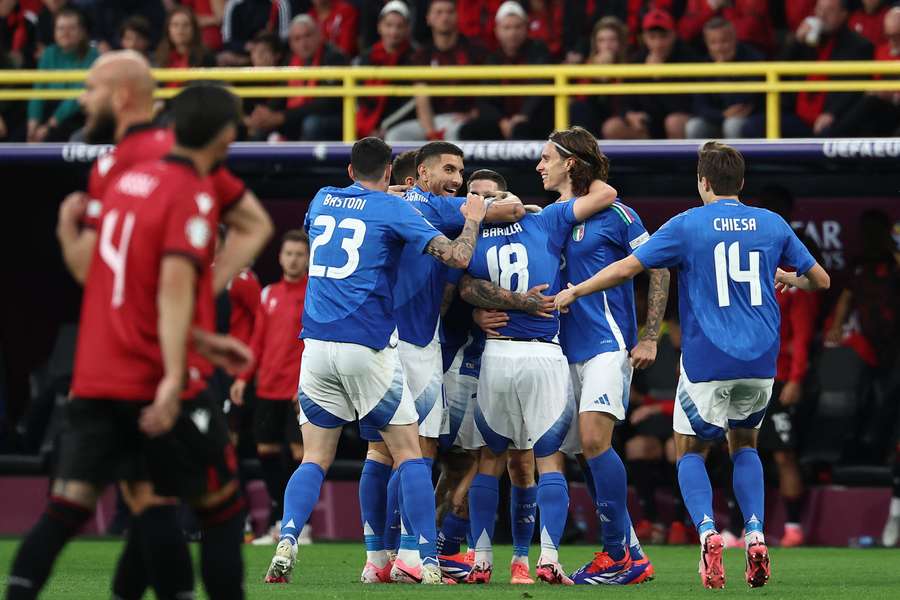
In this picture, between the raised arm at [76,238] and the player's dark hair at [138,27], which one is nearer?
the raised arm at [76,238]

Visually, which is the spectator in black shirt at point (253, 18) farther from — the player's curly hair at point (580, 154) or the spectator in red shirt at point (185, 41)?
the player's curly hair at point (580, 154)

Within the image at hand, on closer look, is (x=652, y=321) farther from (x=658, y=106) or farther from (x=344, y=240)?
(x=658, y=106)

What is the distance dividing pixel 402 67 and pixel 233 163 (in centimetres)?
148

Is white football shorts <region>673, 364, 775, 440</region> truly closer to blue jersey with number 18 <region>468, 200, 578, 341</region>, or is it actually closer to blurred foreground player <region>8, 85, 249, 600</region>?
blue jersey with number 18 <region>468, 200, 578, 341</region>

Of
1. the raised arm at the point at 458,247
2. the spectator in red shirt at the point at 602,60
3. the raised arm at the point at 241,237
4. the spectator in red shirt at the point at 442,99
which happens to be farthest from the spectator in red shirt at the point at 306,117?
the raised arm at the point at 241,237

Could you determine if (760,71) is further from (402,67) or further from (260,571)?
(260,571)

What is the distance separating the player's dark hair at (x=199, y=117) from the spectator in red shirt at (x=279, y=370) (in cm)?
672

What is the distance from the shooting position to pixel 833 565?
9664mm

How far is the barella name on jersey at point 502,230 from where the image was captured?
26.3ft

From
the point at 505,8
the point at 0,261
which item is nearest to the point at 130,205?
the point at 505,8

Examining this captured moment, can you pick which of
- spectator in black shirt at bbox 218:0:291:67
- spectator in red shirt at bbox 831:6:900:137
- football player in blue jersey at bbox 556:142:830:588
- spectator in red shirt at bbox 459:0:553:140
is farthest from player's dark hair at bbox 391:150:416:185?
spectator in black shirt at bbox 218:0:291:67

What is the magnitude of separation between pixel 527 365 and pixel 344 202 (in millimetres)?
1192

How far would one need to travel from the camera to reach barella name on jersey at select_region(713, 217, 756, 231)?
25.1 ft

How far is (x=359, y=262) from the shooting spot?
301 inches
